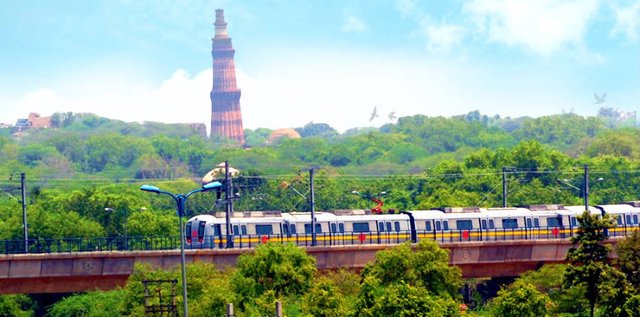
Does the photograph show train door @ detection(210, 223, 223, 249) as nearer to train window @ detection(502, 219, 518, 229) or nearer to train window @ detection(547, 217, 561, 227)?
train window @ detection(502, 219, 518, 229)

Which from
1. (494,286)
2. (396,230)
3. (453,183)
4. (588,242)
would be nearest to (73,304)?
(396,230)

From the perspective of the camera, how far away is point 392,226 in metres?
122

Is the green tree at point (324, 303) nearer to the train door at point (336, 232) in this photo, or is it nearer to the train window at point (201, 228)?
the train window at point (201, 228)

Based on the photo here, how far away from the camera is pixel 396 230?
399 feet

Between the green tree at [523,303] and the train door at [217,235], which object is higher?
the train door at [217,235]

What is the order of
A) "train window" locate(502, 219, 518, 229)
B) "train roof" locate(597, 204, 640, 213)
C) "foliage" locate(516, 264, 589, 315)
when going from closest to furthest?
"foliage" locate(516, 264, 589, 315) → "train window" locate(502, 219, 518, 229) → "train roof" locate(597, 204, 640, 213)

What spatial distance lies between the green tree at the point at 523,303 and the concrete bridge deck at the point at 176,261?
17.0 metres

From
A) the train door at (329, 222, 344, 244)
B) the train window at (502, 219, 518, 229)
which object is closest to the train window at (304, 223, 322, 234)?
the train door at (329, 222, 344, 244)

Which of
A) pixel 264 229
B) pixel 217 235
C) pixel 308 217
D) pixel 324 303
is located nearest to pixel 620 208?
pixel 308 217

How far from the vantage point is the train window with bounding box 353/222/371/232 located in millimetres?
121312

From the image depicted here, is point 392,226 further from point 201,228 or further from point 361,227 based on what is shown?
point 201,228

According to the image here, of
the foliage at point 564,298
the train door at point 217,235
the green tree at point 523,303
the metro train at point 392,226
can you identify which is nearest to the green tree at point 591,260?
the green tree at point 523,303

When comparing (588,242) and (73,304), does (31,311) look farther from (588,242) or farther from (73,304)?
(588,242)

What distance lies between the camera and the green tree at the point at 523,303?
97938mm
